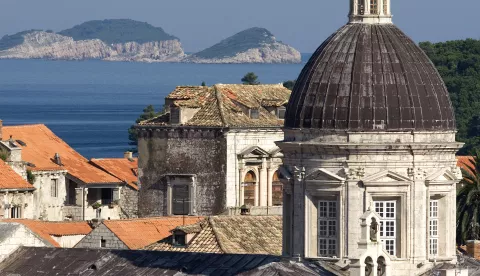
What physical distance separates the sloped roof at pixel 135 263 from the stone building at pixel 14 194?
39496 mm

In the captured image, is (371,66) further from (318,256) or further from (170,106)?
(170,106)

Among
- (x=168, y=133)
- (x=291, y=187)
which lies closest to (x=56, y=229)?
(x=168, y=133)

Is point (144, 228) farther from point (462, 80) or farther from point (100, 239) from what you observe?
point (462, 80)

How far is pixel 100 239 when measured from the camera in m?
79.5

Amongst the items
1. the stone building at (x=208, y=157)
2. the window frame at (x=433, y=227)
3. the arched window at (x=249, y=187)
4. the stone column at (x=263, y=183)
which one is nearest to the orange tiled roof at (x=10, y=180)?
the stone building at (x=208, y=157)

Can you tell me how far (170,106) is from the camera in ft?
293

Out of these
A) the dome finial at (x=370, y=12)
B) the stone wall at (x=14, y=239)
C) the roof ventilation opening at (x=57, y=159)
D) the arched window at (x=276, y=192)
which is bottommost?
the stone wall at (x=14, y=239)

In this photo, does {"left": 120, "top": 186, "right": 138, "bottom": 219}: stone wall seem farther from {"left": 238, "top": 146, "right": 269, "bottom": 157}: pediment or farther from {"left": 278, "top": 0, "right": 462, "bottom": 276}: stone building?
{"left": 278, "top": 0, "right": 462, "bottom": 276}: stone building

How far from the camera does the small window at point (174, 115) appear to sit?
88.7m

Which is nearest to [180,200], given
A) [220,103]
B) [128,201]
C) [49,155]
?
[220,103]

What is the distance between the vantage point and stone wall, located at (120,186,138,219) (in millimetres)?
106562

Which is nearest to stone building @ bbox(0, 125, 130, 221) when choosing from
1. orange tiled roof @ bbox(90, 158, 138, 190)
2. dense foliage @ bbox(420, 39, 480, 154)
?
orange tiled roof @ bbox(90, 158, 138, 190)

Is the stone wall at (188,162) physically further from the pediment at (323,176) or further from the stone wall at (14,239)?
the pediment at (323,176)

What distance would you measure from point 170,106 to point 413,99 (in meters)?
38.5
